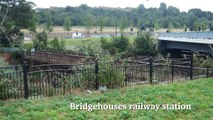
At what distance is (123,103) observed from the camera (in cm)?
866

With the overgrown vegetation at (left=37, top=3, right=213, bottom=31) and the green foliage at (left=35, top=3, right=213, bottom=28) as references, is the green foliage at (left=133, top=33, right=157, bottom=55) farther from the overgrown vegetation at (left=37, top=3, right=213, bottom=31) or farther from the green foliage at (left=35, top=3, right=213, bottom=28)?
the green foliage at (left=35, top=3, right=213, bottom=28)

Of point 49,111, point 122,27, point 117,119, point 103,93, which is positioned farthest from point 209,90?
point 122,27

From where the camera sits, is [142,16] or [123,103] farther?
[142,16]

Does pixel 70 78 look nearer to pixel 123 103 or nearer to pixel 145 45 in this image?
pixel 123 103

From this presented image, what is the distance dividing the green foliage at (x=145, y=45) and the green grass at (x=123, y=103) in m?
25.9

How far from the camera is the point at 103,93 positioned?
10102 mm

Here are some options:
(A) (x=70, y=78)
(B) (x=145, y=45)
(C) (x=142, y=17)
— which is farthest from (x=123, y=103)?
(C) (x=142, y=17)

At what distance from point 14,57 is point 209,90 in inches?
1014

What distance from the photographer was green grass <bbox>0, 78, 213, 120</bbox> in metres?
7.42

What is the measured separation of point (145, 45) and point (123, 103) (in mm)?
29037

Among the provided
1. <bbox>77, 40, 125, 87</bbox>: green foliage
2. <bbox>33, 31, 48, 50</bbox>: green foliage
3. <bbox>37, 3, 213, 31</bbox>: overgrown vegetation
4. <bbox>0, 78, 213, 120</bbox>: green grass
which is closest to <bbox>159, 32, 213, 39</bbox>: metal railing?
<bbox>33, 31, 48, 50</bbox>: green foliage

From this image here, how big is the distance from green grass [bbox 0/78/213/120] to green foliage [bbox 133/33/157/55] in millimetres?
25930

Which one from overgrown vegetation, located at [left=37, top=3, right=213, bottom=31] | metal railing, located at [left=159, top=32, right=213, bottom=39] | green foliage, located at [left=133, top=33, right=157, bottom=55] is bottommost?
green foliage, located at [left=133, top=33, right=157, bottom=55]

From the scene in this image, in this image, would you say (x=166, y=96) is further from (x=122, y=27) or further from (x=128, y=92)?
(x=122, y=27)
